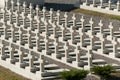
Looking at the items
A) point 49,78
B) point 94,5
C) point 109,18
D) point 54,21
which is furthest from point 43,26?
point 49,78

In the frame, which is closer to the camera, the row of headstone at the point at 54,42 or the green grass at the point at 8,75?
the green grass at the point at 8,75

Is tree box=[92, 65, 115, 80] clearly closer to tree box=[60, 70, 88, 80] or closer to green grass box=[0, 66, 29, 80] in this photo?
tree box=[60, 70, 88, 80]

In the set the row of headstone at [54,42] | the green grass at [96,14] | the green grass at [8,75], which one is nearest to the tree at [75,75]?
the row of headstone at [54,42]

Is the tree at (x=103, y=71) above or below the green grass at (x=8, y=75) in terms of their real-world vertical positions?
above

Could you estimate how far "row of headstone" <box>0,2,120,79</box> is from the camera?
2847cm

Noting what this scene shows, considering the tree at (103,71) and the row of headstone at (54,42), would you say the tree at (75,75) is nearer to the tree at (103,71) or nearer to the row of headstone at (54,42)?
the tree at (103,71)

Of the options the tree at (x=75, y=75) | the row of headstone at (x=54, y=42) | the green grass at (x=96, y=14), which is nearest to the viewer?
the tree at (x=75, y=75)

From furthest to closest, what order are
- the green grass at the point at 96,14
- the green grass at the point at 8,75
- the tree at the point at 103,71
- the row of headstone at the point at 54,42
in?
the green grass at the point at 96,14 < the row of headstone at the point at 54,42 < the green grass at the point at 8,75 < the tree at the point at 103,71

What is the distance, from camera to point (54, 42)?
104 ft

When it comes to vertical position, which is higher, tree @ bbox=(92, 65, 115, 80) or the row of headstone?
tree @ bbox=(92, 65, 115, 80)

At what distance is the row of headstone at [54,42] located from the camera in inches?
1121

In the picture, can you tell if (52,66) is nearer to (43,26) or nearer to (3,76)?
(3,76)

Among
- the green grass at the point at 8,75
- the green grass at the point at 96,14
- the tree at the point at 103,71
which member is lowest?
the green grass at the point at 96,14

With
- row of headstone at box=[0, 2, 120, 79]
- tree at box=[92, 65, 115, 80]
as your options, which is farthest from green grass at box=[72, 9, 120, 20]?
tree at box=[92, 65, 115, 80]
